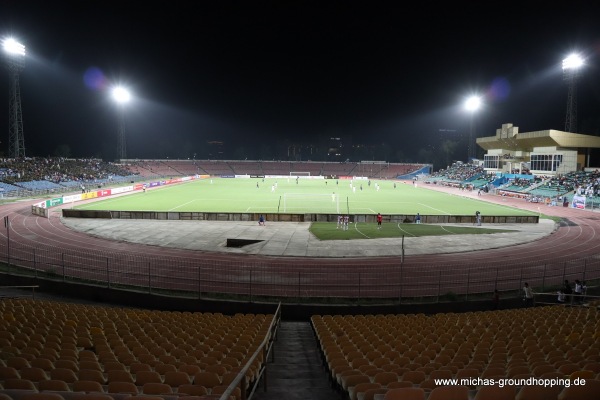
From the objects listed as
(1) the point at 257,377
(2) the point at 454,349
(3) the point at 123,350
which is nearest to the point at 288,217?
(2) the point at 454,349

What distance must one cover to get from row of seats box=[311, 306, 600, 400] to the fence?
5.06 metres

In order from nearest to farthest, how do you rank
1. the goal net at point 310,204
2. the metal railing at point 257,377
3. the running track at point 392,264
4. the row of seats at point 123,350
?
the metal railing at point 257,377, the row of seats at point 123,350, the running track at point 392,264, the goal net at point 310,204

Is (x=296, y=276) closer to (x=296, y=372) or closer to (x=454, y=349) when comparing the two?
(x=296, y=372)

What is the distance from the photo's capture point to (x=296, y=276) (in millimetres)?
22484

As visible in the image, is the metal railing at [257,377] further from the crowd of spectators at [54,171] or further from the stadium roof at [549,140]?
the stadium roof at [549,140]

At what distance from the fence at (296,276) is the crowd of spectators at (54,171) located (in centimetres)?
4872

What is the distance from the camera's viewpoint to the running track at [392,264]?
819 inches

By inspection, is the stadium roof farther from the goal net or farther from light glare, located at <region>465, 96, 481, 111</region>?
the goal net

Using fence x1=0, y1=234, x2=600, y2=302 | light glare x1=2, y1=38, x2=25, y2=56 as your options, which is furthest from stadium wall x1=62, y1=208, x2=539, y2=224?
light glare x1=2, y1=38, x2=25, y2=56

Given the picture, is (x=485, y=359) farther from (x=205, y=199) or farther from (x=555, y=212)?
(x=205, y=199)

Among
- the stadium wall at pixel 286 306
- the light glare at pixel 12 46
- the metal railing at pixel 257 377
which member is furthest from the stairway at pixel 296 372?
the light glare at pixel 12 46

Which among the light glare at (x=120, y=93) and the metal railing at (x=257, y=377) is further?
the light glare at (x=120, y=93)

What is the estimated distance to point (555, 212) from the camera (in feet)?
166

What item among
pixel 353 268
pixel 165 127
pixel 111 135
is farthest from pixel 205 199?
pixel 165 127
